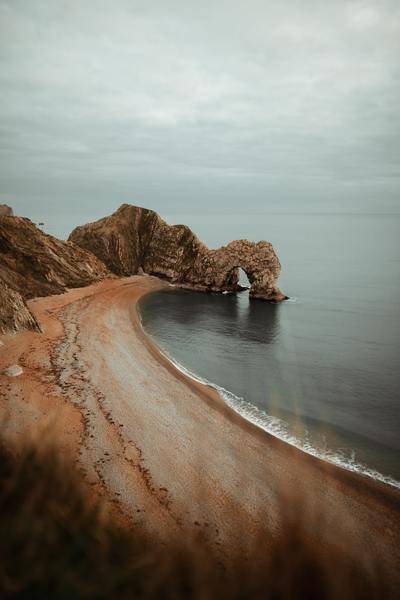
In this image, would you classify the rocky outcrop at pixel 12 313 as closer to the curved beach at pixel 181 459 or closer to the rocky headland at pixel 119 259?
the rocky headland at pixel 119 259

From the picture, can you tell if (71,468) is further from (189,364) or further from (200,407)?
(189,364)

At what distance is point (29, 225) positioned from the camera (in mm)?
69125

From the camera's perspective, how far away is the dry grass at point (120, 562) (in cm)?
1195

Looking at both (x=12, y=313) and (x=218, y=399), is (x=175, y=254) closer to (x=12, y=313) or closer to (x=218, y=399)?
(x=12, y=313)

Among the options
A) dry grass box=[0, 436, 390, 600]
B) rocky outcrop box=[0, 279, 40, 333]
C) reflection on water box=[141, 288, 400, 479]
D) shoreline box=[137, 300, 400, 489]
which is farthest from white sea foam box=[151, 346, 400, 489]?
rocky outcrop box=[0, 279, 40, 333]

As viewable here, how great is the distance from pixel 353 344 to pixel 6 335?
40822 millimetres

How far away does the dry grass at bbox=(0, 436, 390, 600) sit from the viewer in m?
11.9

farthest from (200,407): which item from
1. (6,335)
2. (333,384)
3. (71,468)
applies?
(6,335)

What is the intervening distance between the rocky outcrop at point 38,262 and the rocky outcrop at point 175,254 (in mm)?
16387

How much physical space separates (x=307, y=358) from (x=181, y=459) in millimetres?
24317

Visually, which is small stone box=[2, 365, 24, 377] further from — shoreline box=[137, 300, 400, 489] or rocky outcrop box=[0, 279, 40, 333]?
shoreline box=[137, 300, 400, 489]

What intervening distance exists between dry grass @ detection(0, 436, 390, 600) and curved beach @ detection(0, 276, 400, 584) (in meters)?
0.91

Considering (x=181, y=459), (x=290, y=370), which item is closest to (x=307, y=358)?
(x=290, y=370)

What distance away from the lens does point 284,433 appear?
945 inches
